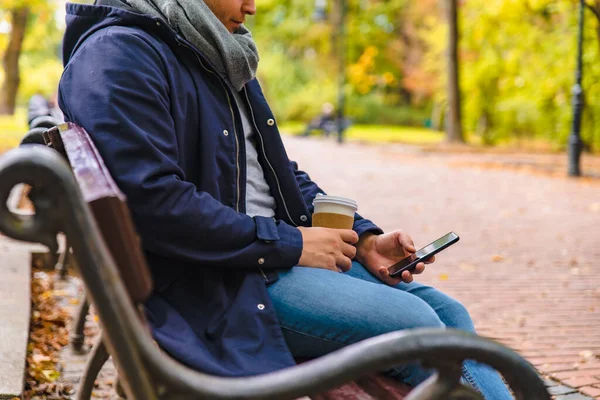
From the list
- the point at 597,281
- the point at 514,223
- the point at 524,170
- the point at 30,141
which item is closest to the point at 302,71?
the point at 524,170

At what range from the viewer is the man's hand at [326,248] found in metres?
2.16

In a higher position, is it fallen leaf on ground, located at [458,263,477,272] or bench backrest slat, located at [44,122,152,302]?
bench backrest slat, located at [44,122,152,302]

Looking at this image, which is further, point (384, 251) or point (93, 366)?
point (93, 366)

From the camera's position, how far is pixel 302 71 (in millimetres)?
48969

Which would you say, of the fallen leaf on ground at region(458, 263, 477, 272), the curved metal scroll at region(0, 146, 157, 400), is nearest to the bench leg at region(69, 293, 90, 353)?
the curved metal scroll at region(0, 146, 157, 400)

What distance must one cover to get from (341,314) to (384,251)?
58 centimetres

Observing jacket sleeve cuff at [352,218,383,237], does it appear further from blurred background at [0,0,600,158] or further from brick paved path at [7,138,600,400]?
blurred background at [0,0,600,158]

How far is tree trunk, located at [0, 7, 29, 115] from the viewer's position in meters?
27.3

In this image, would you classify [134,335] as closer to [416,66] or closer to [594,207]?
[594,207]

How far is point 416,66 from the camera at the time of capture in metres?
47.3

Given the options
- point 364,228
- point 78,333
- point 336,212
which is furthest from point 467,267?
point 336,212

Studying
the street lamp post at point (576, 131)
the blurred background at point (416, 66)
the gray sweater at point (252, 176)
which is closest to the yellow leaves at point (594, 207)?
the street lamp post at point (576, 131)

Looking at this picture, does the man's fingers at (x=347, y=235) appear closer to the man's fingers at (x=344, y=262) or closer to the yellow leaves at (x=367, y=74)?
the man's fingers at (x=344, y=262)

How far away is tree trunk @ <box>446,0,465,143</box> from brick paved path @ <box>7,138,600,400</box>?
27.3ft
